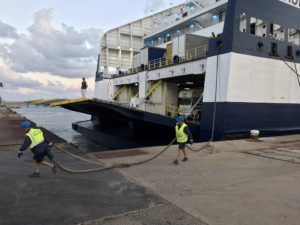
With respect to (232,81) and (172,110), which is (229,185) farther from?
(172,110)

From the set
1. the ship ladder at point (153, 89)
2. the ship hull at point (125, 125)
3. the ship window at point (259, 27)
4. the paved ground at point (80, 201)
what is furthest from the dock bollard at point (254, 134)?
the ship ladder at point (153, 89)

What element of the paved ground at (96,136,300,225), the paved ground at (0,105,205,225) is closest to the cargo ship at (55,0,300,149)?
the paved ground at (96,136,300,225)

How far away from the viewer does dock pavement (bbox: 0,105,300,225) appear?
4.18m

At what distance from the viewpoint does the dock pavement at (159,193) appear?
4.18 m

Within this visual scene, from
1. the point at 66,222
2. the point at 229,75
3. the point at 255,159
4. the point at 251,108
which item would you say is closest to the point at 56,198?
the point at 66,222

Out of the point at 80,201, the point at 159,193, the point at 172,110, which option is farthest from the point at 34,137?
the point at 172,110

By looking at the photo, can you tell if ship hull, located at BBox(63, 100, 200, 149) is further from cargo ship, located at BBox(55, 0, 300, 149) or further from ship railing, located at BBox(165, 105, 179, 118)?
ship railing, located at BBox(165, 105, 179, 118)

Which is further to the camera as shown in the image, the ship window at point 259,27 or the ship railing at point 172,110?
the ship railing at point 172,110

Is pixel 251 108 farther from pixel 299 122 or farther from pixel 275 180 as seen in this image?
pixel 275 180

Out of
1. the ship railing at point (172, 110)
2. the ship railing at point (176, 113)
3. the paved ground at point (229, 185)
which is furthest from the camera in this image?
the ship railing at point (172, 110)

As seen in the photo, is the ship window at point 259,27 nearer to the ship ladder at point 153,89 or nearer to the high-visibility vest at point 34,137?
the ship ladder at point 153,89

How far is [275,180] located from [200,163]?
235cm

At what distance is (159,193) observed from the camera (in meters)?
5.34

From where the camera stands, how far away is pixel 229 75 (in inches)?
505
